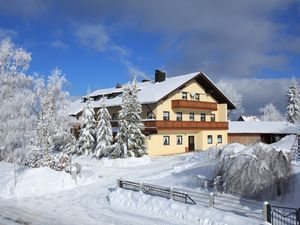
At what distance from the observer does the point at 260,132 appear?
5131 centimetres

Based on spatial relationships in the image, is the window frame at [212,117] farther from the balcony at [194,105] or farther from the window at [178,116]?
the window at [178,116]

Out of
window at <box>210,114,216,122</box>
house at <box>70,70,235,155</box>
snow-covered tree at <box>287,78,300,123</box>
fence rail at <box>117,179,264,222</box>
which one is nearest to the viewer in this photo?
fence rail at <box>117,179,264,222</box>

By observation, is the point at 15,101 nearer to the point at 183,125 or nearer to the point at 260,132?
the point at 183,125

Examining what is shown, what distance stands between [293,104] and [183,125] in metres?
35.5

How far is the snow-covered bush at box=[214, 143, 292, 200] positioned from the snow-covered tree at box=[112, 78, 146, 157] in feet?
53.4

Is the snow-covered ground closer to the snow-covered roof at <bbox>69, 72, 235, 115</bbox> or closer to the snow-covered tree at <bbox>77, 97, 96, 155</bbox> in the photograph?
the snow-covered tree at <bbox>77, 97, 96, 155</bbox>

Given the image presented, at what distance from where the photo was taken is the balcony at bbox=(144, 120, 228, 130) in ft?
129

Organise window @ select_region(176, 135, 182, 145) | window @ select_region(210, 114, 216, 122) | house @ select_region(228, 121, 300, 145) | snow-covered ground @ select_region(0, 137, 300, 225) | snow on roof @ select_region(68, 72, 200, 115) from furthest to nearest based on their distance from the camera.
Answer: house @ select_region(228, 121, 300, 145) < window @ select_region(210, 114, 216, 122) < window @ select_region(176, 135, 182, 145) < snow on roof @ select_region(68, 72, 200, 115) < snow-covered ground @ select_region(0, 137, 300, 225)

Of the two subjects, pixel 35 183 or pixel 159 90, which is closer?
pixel 35 183

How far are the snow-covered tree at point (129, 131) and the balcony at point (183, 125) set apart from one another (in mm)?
5367

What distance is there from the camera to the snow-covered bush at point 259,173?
16500 mm

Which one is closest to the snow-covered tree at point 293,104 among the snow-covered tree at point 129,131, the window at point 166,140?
the window at point 166,140

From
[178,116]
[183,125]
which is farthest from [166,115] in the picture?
[183,125]

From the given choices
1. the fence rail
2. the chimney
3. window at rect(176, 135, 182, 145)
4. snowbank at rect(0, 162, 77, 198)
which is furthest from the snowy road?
the chimney
